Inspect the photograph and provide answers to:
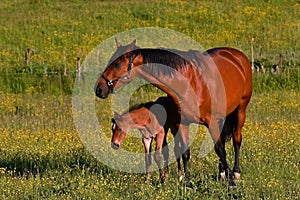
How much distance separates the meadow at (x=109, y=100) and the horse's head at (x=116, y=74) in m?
1.20

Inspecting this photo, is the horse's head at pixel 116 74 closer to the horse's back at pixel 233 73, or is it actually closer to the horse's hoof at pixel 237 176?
the horse's back at pixel 233 73

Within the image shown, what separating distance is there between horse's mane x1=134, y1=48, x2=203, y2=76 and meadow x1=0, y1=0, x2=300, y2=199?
1.45m

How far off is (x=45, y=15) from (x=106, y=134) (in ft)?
87.2

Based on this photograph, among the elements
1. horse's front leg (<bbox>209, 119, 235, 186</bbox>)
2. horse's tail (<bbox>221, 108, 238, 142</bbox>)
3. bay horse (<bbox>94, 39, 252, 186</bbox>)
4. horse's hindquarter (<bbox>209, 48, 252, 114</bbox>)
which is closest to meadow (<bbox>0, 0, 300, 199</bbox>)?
horse's front leg (<bbox>209, 119, 235, 186</bbox>)

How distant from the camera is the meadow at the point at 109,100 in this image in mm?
8625

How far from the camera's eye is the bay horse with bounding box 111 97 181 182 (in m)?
10.1

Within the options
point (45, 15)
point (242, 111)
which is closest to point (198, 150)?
point (242, 111)

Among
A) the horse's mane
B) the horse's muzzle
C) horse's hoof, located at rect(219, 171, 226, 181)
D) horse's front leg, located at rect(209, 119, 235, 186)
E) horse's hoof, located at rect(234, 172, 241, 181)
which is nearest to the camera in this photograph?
the horse's muzzle

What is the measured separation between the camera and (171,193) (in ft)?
27.0

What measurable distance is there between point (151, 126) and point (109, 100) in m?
10.5

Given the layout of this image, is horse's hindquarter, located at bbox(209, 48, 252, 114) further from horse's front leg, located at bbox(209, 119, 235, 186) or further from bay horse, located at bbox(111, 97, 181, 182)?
bay horse, located at bbox(111, 97, 181, 182)

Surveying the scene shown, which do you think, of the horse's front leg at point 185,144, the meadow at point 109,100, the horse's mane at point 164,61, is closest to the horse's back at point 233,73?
the horse's front leg at point 185,144

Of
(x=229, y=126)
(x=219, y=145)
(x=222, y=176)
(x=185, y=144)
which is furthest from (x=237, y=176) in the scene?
(x=229, y=126)

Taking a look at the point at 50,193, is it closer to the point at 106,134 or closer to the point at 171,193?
the point at 171,193
